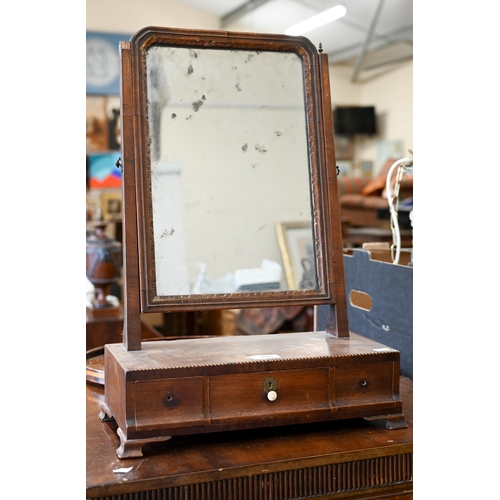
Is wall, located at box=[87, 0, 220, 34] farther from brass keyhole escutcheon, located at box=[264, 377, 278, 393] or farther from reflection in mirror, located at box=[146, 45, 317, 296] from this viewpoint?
brass keyhole escutcheon, located at box=[264, 377, 278, 393]

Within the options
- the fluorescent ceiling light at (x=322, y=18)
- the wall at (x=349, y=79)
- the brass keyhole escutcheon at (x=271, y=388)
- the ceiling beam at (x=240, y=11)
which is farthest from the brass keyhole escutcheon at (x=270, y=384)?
the wall at (x=349, y=79)

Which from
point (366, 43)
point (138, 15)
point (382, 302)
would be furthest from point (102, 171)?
point (382, 302)

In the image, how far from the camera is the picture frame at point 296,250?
114cm

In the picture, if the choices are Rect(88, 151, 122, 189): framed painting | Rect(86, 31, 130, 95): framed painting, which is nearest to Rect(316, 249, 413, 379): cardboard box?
Rect(88, 151, 122, 189): framed painting

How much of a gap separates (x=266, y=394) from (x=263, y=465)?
0.34 ft

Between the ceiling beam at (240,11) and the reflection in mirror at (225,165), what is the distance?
6.72 meters

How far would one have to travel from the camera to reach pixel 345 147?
9.57m

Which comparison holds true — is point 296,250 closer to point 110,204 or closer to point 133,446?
point 133,446

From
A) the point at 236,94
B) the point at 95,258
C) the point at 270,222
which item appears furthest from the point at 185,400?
the point at 95,258

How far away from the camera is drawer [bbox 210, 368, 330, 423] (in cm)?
97

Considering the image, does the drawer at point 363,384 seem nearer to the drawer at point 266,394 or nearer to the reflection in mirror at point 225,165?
the drawer at point 266,394

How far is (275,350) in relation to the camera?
3.47 ft
